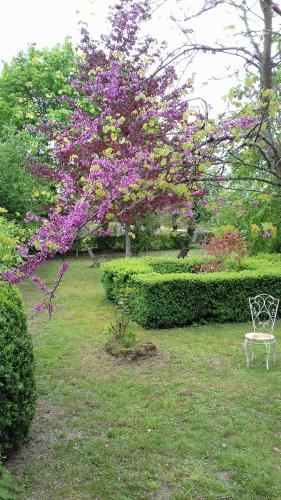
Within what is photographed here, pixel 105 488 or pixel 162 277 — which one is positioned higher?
pixel 162 277

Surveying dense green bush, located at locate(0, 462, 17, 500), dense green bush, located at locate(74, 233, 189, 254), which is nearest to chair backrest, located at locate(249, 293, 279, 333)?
dense green bush, located at locate(0, 462, 17, 500)

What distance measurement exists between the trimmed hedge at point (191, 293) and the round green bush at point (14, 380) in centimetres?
→ 408

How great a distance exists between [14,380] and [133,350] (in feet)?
11.2

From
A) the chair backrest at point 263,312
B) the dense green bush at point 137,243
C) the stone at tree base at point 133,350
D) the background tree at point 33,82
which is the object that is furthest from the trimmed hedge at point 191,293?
the background tree at point 33,82

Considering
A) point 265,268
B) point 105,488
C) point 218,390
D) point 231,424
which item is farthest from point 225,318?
point 105,488

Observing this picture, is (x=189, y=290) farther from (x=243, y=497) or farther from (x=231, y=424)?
(x=243, y=497)

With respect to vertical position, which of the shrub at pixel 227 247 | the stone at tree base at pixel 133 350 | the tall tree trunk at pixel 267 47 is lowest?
the stone at tree base at pixel 133 350

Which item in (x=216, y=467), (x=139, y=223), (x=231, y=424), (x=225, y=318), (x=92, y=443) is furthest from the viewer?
(x=139, y=223)

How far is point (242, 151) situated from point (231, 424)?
9.58ft

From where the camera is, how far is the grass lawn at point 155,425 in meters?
3.97

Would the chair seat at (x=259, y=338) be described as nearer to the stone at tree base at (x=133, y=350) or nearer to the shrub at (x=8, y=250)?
the stone at tree base at (x=133, y=350)

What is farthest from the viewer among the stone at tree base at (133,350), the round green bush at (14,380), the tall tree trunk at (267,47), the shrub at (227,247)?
the shrub at (227,247)

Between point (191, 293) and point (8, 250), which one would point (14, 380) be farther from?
point (191, 293)

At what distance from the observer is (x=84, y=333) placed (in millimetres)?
8766
